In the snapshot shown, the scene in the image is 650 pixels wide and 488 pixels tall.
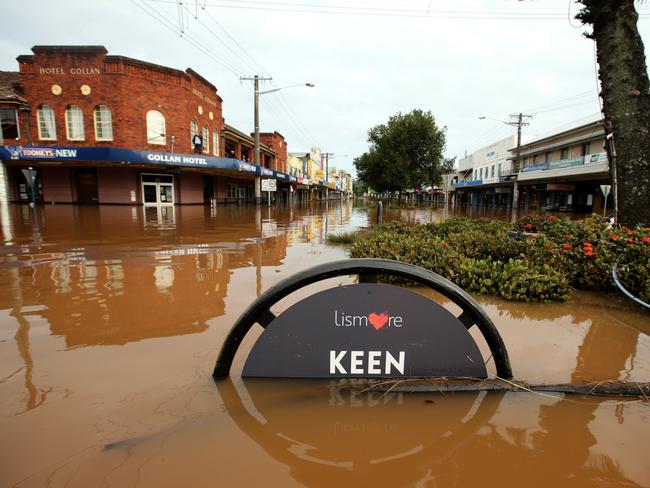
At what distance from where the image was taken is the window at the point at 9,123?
24938 mm

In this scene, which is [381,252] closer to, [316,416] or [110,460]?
[316,416]

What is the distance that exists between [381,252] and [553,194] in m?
41.1

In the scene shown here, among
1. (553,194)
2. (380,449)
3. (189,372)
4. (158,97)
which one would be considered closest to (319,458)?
(380,449)

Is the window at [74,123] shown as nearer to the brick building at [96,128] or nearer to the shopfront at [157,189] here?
the brick building at [96,128]

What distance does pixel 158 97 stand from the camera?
2567cm

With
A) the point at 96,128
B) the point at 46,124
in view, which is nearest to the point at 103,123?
the point at 96,128

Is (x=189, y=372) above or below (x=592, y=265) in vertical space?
below

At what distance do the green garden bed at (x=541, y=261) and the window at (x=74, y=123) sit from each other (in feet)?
87.7

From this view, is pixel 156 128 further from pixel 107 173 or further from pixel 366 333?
pixel 366 333

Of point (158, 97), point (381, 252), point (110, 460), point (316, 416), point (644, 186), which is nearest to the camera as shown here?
point (110, 460)

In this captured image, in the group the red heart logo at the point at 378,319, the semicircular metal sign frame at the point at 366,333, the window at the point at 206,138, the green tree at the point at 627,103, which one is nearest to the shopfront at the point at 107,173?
the window at the point at 206,138

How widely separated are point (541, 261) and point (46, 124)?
1229 inches

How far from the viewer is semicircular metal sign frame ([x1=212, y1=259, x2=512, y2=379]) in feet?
6.88

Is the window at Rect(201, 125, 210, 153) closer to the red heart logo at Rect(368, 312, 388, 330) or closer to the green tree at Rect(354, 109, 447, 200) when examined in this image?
the green tree at Rect(354, 109, 447, 200)
